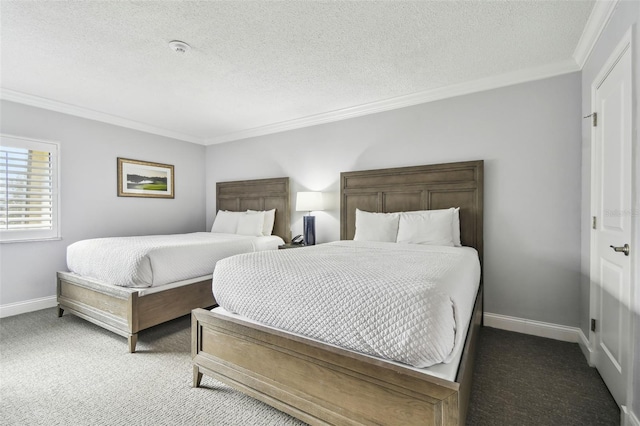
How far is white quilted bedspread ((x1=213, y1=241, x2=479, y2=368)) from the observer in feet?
4.11

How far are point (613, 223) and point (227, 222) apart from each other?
14.1ft

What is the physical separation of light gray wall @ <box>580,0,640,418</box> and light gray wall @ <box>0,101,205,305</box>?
17.0 ft

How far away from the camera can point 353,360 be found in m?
1.34

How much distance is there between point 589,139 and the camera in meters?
2.38

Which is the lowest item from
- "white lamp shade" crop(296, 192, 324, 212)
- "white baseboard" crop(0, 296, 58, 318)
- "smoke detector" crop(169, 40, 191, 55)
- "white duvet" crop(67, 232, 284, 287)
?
"white baseboard" crop(0, 296, 58, 318)

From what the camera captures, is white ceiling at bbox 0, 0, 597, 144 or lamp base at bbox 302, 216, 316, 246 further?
lamp base at bbox 302, 216, 316, 246

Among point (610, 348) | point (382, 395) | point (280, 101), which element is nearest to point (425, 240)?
point (610, 348)

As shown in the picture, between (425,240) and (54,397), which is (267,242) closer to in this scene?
(425,240)

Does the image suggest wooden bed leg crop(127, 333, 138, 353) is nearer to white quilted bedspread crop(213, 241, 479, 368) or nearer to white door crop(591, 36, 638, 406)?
white quilted bedspread crop(213, 241, 479, 368)

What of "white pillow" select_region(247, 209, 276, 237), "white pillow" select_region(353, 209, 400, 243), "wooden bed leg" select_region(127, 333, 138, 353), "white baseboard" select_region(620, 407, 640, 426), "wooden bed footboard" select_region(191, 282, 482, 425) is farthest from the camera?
"white pillow" select_region(247, 209, 276, 237)

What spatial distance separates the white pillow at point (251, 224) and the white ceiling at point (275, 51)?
1.53 meters

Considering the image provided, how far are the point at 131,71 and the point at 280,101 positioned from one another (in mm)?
1520

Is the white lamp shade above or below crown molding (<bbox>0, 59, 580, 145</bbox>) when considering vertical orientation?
below

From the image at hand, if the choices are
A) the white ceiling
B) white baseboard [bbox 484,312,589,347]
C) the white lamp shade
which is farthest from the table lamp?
white baseboard [bbox 484,312,589,347]
